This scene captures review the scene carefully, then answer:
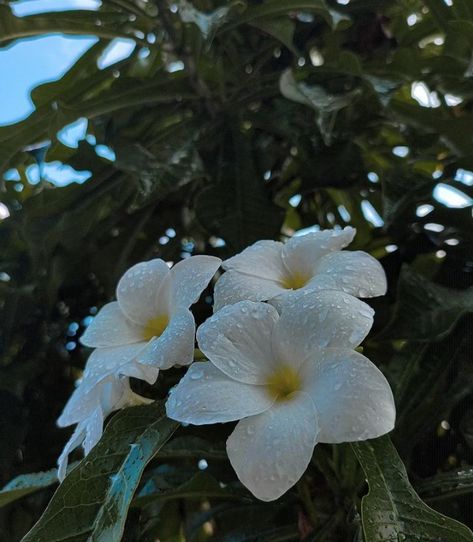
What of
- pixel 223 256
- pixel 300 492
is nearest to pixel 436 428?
pixel 300 492

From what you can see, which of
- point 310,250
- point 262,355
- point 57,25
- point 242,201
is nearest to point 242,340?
point 262,355

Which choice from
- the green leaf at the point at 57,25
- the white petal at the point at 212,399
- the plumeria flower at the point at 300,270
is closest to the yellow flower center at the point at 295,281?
the plumeria flower at the point at 300,270

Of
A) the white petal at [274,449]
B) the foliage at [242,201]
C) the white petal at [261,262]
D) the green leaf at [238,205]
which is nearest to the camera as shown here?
the white petal at [274,449]

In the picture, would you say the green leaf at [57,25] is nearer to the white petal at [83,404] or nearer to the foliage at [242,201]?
the foliage at [242,201]

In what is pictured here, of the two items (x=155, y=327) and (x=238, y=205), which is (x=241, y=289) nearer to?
(x=155, y=327)

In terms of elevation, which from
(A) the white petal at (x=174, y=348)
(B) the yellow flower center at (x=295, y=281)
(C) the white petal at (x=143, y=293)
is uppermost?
(A) the white petal at (x=174, y=348)

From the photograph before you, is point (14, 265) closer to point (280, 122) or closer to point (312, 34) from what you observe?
point (280, 122)
